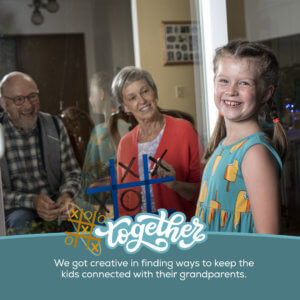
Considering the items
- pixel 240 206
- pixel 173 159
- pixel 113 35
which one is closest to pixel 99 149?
pixel 173 159

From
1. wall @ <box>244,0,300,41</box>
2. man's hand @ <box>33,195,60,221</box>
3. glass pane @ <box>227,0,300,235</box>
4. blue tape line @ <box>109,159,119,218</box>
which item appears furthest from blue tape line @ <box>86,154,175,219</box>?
wall @ <box>244,0,300,41</box>

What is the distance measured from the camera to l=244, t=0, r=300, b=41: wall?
1.28 m

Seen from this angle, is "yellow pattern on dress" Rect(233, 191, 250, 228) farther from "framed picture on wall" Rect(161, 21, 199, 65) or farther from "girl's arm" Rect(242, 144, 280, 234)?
"framed picture on wall" Rect(161, 21, 199, 65)

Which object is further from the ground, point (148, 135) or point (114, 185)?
point (148, 135)

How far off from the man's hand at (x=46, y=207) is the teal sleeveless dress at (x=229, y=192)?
43 centimetres

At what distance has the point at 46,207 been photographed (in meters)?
1.21

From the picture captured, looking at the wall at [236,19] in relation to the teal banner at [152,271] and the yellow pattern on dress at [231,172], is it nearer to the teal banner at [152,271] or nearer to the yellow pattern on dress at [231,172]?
the yellow pattern on dress at [231,172]

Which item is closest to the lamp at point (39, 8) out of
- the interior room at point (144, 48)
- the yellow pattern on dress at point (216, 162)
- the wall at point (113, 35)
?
the interior room at point (144, 48)

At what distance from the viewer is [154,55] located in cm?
123

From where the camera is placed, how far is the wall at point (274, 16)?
1280 mm

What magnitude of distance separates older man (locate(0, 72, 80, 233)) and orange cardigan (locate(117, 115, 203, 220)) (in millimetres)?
153

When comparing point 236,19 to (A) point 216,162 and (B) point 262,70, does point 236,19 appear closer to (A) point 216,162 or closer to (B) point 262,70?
Answer: (B) point 262,70

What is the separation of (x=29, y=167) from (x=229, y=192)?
0.57 m

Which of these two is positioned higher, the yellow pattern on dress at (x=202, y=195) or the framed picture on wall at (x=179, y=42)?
the framed picture on wall at (x=179, y=42)
